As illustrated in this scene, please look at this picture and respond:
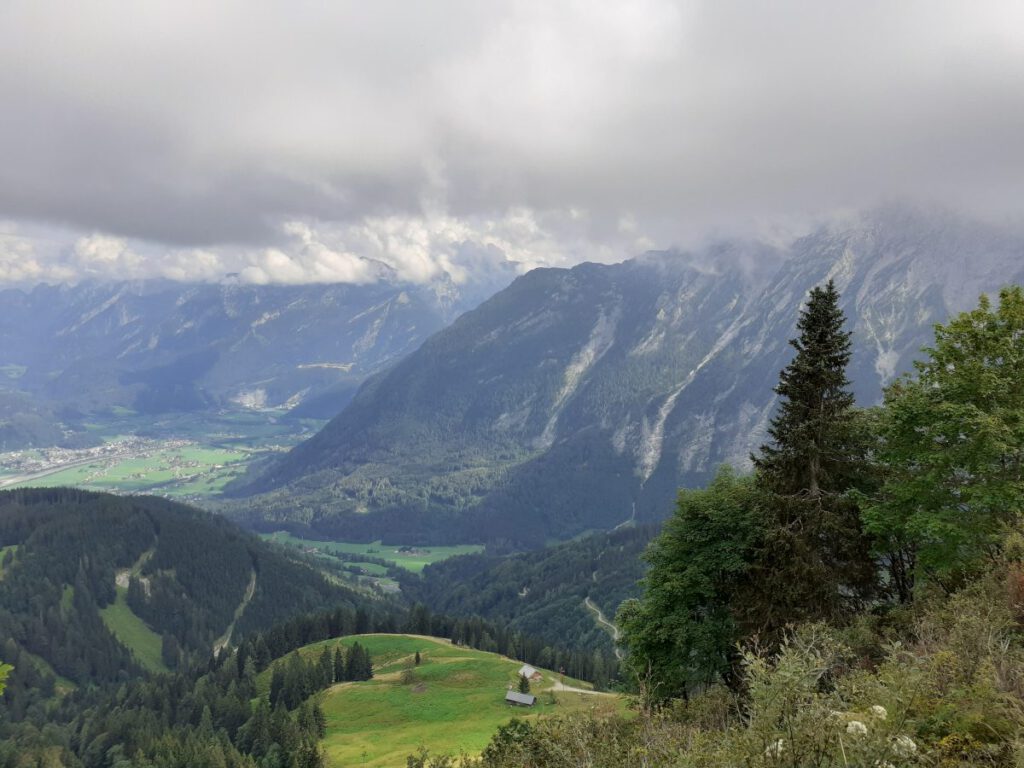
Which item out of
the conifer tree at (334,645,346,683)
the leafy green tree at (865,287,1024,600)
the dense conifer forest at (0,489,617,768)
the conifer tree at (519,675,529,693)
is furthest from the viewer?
the conifer tree at (334,645,346,683)

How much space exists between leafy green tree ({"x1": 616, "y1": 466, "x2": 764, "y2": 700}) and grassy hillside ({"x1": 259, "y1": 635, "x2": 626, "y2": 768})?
1170 inches

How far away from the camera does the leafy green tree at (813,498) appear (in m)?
28.9

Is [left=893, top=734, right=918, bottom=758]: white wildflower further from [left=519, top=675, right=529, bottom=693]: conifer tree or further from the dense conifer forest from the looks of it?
[left=519, top=675, right=529, bottom=693]: conifer tree

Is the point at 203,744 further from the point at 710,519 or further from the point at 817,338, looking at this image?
the point at 817,338

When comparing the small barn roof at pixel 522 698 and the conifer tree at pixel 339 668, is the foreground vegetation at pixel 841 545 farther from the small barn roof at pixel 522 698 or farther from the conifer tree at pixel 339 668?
the conifer tree at pixel 339 668

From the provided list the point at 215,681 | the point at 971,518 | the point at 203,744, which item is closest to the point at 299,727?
the point at 203,744

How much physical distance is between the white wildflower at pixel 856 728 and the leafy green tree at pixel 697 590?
24.7m

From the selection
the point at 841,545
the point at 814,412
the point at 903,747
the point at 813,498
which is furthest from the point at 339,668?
the point at 903,747

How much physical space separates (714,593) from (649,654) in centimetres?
626

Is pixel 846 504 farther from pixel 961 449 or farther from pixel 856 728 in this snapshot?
pixel 856 728

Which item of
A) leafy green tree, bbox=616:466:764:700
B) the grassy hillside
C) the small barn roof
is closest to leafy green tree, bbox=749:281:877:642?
leafy green tree, bbox=616:466:764:700

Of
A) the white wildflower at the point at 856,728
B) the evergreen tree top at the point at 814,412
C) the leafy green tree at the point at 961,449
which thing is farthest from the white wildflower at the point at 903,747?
the evergreen tree top at the point at 814,412

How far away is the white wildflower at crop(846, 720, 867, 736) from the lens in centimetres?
933

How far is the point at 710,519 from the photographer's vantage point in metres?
36.3
